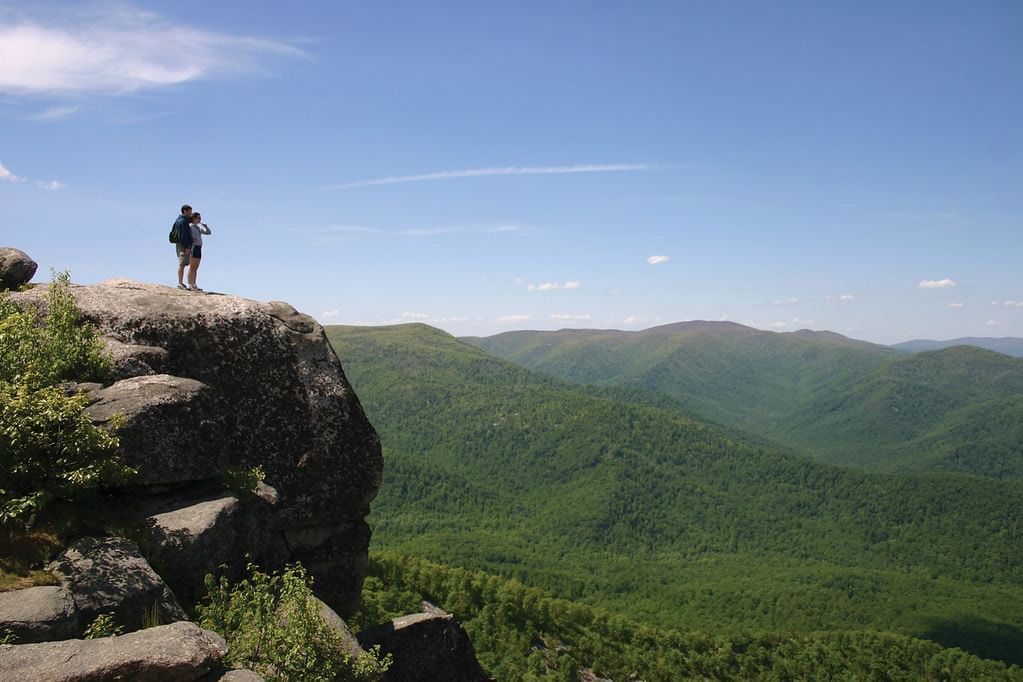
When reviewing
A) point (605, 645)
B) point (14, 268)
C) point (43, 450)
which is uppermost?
point (14, 268)

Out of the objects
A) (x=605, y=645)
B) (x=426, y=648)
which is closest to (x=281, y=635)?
(x=426, y=648)

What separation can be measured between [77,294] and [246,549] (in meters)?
8.61

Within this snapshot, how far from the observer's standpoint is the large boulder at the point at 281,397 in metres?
15.6

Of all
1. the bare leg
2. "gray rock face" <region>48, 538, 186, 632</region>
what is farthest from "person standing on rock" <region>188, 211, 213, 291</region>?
"gray rock face" <region>48, 538, 186, 632</region>

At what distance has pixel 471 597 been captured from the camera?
48688mm

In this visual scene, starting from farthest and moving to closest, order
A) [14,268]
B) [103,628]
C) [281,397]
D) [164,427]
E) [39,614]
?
1. [14,268]
2. [281,397]
3. [164,427]
4. [103,628]
5. [39,614]

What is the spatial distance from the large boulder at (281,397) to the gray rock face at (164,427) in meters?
1.62

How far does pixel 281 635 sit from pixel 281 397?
24.4 ft

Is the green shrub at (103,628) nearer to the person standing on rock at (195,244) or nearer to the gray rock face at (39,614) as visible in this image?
the gray rock face at (39,614)

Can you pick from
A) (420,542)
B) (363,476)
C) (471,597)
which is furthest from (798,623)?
(363,476)

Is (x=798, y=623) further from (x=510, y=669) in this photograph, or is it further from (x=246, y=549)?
Result: (x=246, y=549)

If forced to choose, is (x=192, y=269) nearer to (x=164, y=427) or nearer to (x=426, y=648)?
(x=164, y=427)

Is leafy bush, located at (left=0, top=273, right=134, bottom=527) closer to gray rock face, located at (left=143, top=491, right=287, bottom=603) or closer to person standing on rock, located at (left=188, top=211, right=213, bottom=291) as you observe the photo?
gray rock face, located at (left=143, top=491, right=287, bottom=603)

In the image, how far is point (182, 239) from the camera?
789 inches
